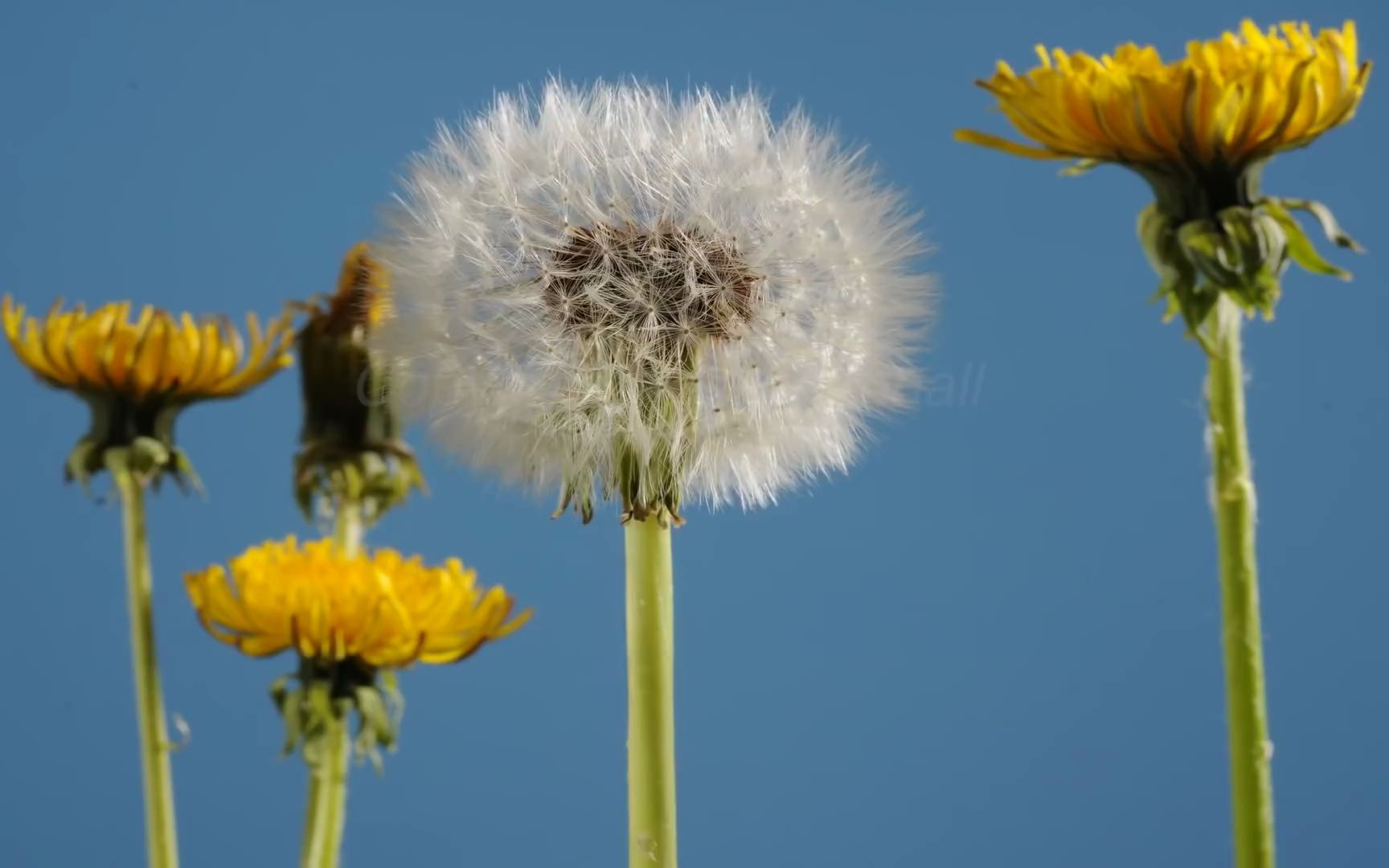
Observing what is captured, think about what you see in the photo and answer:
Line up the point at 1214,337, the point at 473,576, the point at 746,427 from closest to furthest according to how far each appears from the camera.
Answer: the point at 1214,337
the point at 473,576
the point at 746,427

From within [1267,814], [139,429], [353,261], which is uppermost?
[353,261]

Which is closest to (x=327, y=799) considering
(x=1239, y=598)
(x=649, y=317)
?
(x=649, y=317)

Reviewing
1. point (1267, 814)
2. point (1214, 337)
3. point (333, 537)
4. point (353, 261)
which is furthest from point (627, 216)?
point (1267, 814)

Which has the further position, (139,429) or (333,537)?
(333,537)

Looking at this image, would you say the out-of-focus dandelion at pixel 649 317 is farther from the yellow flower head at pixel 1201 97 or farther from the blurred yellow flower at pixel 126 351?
the yellow flower head at pixel 1201 97

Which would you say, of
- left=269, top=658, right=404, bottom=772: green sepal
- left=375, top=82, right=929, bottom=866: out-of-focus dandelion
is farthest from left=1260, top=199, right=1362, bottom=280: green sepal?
left=269, top=658, right=404, bottom=772: green sepal

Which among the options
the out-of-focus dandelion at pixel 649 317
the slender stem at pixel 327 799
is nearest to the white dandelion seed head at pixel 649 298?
the out-of-focus dandelion at pixel 649 317

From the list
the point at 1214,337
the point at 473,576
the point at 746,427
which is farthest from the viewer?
the point at 746,427

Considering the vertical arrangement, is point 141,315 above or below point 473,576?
above

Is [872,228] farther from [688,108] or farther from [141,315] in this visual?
[141,315]
